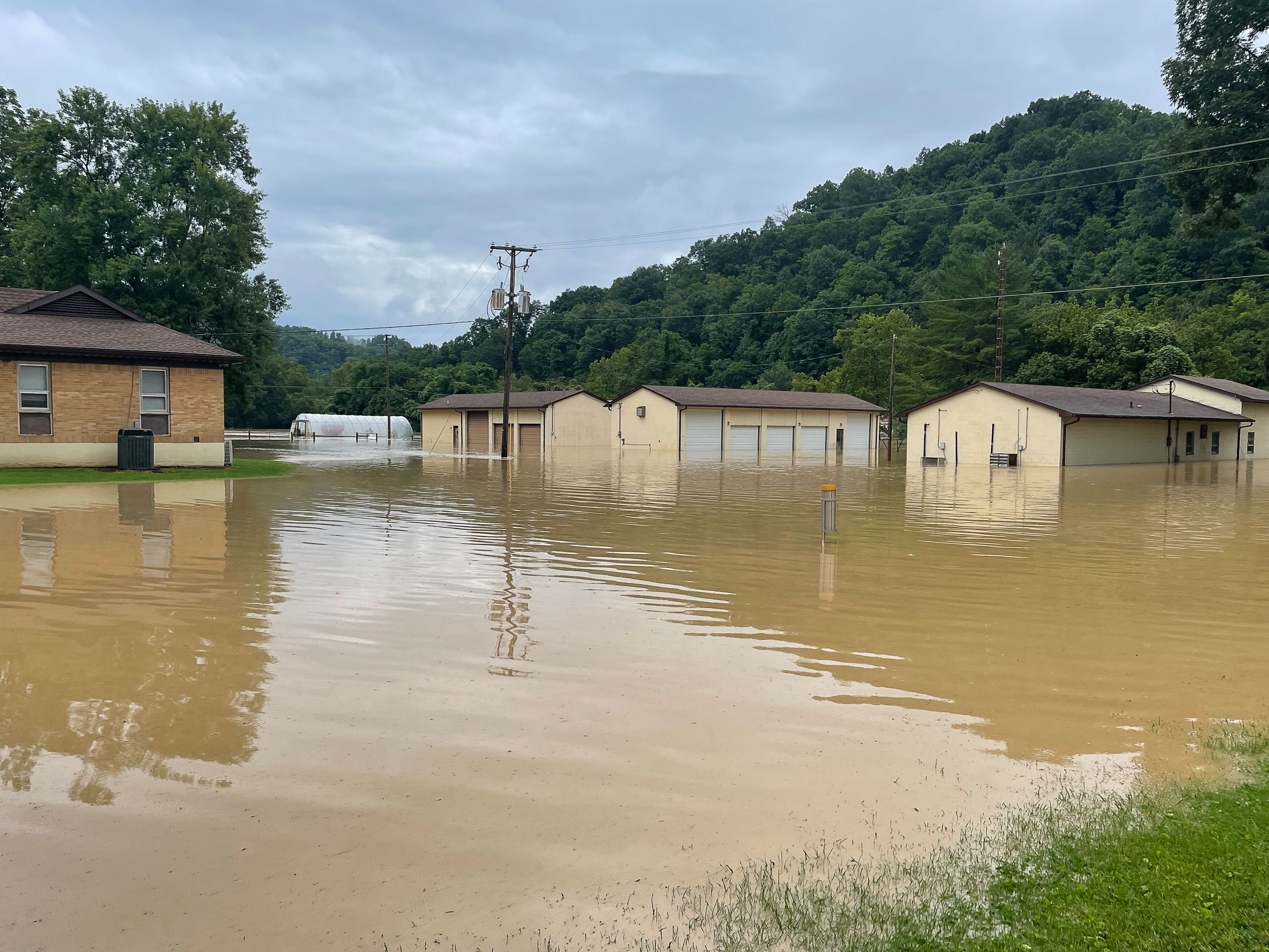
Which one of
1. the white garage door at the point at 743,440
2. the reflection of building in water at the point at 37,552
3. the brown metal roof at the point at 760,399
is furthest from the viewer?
the white garage door at the point at 743,440

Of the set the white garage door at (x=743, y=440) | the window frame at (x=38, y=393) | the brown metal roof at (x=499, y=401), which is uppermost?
the brown metal roof at (x=499, y=401)

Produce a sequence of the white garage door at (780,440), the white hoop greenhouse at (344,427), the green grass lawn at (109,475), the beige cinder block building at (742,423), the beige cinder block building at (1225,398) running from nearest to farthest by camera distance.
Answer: the green grass lawn at (109,475) → the beige cinder block building at (1225,398) → the beige cinder block building at (742,423) → the white garage door at (780,440) → the white hoop greenhouse at (344,427)

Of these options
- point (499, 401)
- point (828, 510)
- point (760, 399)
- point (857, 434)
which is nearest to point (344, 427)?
point (499, 401)

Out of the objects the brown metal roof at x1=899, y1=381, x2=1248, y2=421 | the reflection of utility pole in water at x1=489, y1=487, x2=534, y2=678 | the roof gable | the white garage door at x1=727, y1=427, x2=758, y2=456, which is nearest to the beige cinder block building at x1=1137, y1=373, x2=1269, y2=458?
the brown metal roof at x1=899, y1=381, x2=1248, y2=421

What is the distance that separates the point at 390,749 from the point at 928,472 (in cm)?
3615

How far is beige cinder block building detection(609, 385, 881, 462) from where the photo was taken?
2288 inches

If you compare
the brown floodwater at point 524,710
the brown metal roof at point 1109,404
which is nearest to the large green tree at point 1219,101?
the brown metal roof at point 1109,404

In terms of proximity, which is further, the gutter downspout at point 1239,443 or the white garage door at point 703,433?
the white garage door at point 703,433

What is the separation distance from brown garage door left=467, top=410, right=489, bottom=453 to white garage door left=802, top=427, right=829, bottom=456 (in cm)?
2220

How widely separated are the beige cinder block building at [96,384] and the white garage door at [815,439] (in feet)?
135

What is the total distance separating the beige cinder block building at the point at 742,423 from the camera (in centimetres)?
5812

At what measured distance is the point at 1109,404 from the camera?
47719 mm

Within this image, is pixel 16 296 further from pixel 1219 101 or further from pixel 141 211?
pixel 1219 101

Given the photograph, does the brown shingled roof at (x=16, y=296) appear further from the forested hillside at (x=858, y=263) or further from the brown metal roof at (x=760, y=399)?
the brown metal roof at (x=760, y=399)
